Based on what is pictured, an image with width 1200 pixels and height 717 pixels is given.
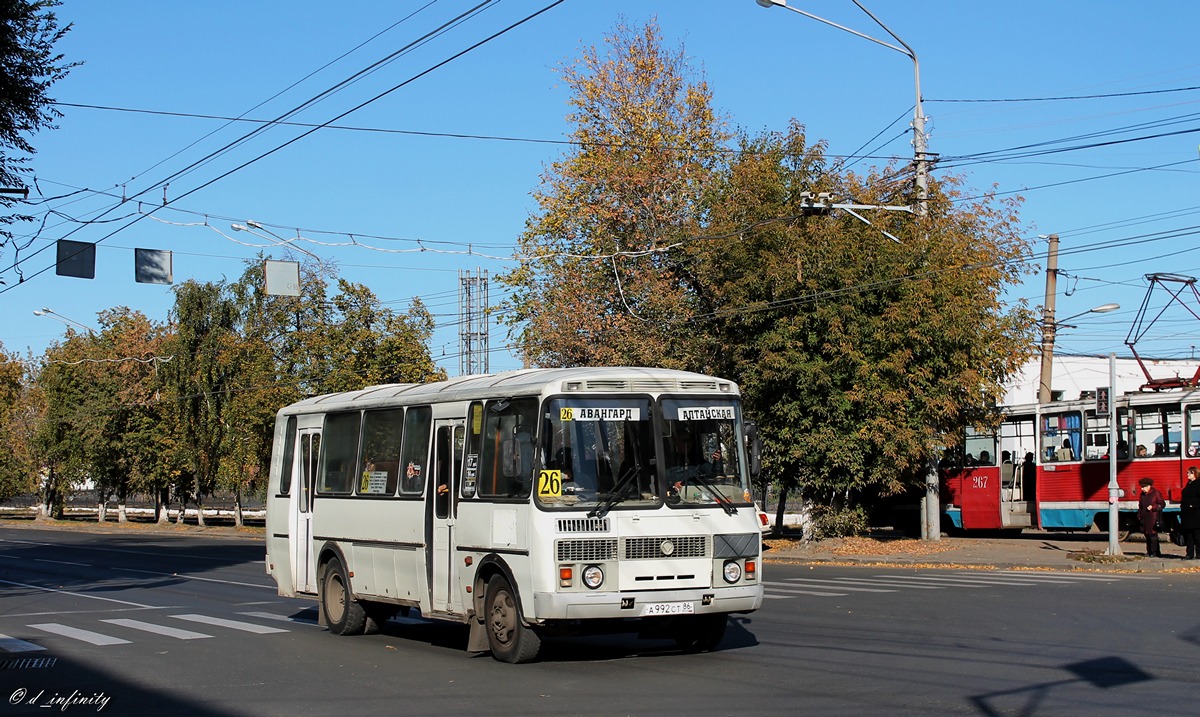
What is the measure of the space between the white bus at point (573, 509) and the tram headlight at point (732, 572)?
0.01 meters

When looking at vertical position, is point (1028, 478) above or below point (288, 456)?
below

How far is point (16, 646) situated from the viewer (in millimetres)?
14867

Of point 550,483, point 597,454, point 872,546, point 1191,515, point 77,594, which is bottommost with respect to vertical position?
point 77,594

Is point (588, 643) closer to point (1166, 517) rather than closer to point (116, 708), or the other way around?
point (116, 708)

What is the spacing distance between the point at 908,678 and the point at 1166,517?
77.2 ft

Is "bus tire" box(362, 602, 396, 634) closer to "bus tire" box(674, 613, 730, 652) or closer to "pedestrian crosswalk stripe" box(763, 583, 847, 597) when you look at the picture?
"bus tire" box(674, 613, 730, 652)

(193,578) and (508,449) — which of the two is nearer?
(508,449)

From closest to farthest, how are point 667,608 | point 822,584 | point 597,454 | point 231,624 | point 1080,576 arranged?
point 667,608, point 597,454, point 231,624, point 822,584, point 1080,576

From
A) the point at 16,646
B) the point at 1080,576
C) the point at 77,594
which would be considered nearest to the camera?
the point at 16,646

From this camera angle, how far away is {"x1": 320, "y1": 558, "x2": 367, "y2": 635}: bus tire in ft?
51.1

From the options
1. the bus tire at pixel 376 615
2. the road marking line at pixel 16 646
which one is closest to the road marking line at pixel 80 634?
the road marking line at pixel 16 646

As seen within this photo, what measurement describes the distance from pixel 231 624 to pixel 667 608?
8.00 m

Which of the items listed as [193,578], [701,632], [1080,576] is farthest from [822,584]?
[193,578]

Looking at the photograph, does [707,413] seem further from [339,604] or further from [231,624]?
[231,624]
